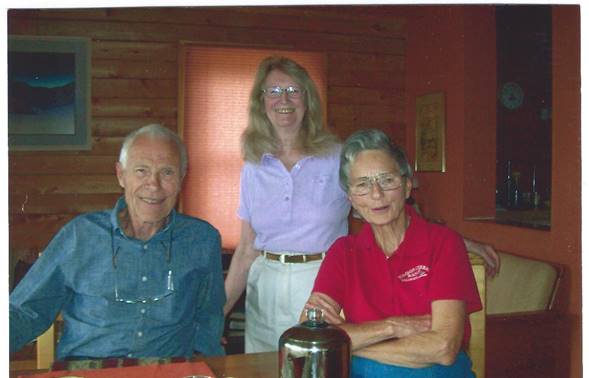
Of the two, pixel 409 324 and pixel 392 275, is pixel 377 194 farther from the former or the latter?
pixel 409 324

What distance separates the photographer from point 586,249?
3.43ft

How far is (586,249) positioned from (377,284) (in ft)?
1.38

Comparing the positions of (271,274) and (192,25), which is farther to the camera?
(192,25)

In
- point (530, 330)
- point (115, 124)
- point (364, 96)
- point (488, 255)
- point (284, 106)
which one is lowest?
point (530, 330)

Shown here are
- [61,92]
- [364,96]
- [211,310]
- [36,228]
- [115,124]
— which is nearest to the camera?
[211,310]

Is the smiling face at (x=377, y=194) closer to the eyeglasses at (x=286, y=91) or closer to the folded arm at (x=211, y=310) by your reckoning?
the folded arm at (x=211, y=310)

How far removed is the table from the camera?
107 cm

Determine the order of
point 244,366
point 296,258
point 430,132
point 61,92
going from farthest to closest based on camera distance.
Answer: point 430,132 → point 61,92 → point 296,258 → point 244,366

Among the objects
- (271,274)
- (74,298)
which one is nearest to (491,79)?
(271,274)

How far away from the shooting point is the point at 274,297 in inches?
70.2

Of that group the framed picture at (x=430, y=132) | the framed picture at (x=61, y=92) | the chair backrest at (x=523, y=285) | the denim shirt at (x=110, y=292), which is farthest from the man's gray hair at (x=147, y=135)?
the framed picture at (x=430, y=132)

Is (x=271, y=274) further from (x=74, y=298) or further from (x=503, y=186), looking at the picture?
(x=503, y=186)

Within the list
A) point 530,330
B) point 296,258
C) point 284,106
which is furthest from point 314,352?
point 530,330

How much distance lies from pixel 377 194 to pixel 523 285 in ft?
4.35
